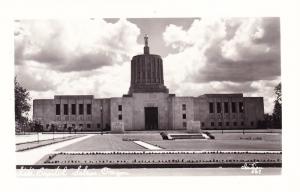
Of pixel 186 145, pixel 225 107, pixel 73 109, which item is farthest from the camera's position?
pixel 225 107

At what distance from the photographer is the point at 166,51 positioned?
85.4 ft

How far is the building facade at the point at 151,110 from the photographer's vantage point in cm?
6344

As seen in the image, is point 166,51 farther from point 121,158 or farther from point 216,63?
point 121,158

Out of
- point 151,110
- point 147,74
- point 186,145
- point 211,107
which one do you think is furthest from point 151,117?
Result: point 186,145

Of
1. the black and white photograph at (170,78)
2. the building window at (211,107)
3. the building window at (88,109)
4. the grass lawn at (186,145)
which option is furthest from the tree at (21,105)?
the building window at (211,107)

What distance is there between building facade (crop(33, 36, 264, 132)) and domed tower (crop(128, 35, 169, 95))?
155 millimetres

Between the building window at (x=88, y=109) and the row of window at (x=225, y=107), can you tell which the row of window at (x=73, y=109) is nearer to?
the building window at (x=88, y=109)

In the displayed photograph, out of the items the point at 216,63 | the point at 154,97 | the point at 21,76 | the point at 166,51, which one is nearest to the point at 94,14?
the point at 166,51

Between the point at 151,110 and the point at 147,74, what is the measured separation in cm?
814

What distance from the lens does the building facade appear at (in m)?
63.4

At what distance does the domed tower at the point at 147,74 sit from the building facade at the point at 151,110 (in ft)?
0.51

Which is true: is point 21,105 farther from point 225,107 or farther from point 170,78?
point 225,107

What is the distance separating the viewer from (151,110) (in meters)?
66.5

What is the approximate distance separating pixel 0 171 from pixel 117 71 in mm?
18614
